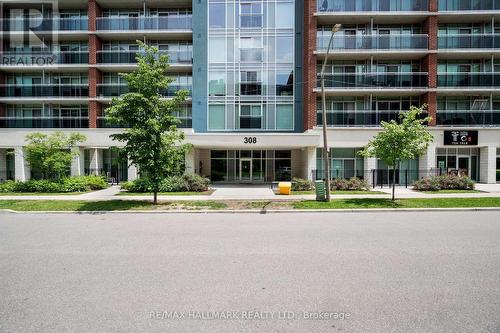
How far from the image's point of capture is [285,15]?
26625mm

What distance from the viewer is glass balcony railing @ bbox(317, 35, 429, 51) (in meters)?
24.5

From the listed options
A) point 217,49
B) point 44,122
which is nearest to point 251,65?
point 217,49

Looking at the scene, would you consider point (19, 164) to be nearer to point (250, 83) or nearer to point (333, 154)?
point (250, 83)

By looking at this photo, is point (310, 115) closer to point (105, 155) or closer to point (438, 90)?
point (438, 90)

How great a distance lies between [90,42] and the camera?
26.5m

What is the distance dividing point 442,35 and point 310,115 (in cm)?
1313

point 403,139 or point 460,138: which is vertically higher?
point 460,138

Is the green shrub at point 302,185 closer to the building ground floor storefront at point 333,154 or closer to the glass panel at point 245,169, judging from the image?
the building ground floor storefront at point 333,154

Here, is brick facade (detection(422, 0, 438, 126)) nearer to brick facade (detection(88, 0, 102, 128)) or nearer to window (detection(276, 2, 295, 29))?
window (detection(276, 2, 295, 29))

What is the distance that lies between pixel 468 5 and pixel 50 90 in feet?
123

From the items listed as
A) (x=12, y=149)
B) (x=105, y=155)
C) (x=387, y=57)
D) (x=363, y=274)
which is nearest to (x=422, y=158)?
(x=387, y=57)

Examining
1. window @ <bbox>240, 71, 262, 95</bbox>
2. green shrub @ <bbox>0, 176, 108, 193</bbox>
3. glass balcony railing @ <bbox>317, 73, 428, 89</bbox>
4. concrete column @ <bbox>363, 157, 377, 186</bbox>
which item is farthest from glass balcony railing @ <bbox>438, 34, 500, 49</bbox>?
green shrub @ <bbox>0, 176, 108, 193</bbox>

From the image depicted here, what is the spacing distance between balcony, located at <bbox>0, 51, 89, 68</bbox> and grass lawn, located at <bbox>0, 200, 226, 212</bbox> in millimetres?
16847

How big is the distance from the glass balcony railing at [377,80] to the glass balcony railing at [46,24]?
73.8 feet
